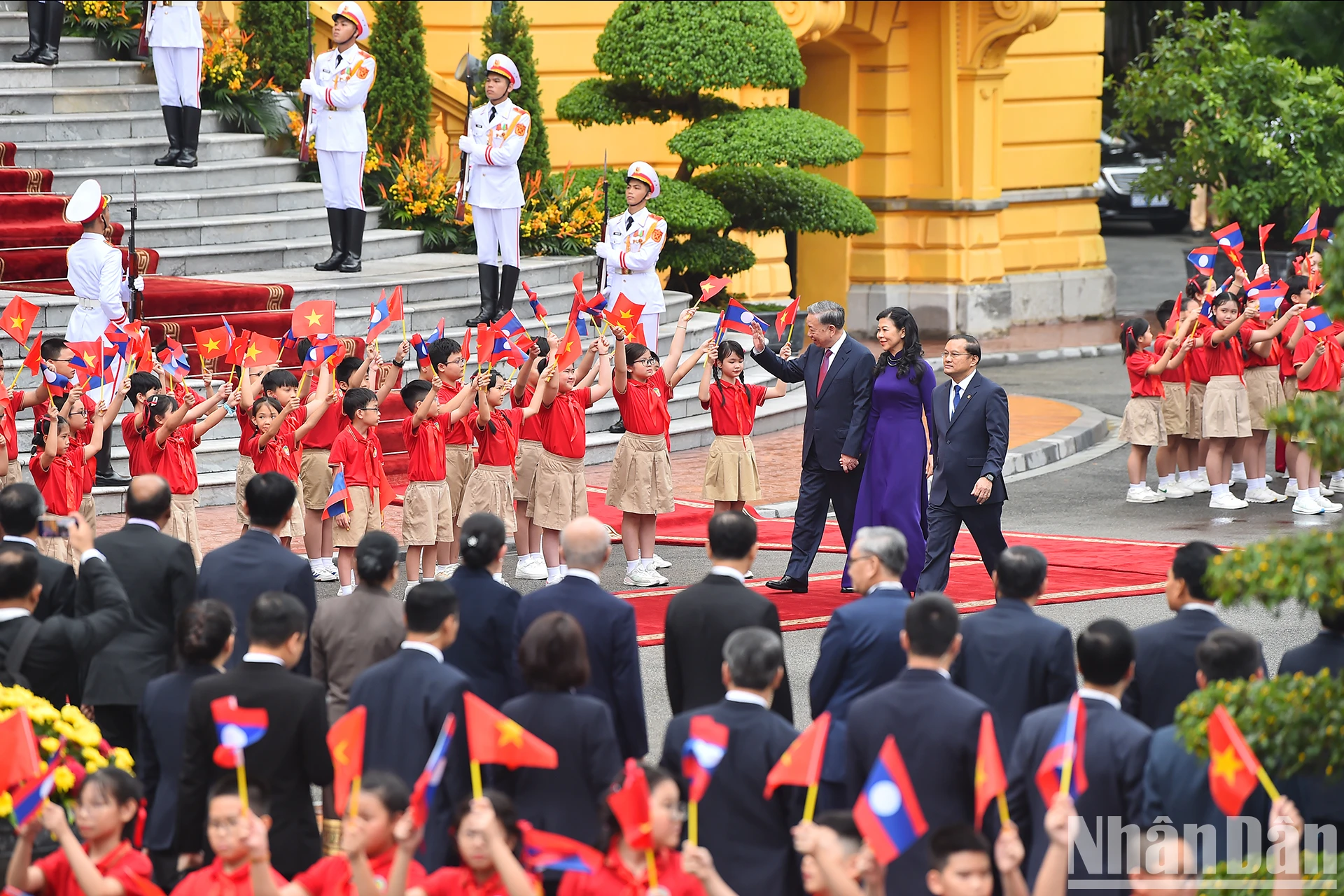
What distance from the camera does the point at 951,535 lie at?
10.1 m

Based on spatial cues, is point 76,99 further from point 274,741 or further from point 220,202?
point 274,741

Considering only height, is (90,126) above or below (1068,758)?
above

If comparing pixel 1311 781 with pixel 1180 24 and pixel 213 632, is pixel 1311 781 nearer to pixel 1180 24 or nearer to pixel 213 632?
pixel 213 632

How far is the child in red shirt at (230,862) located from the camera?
525cm

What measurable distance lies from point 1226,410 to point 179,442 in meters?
7.48

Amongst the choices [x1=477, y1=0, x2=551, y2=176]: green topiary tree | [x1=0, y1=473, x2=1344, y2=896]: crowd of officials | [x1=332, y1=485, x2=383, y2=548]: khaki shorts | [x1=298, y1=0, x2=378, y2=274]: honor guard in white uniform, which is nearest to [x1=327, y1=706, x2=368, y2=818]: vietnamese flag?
[x1=0, y1=473, x2=1344, y2=896]: crowd of officials

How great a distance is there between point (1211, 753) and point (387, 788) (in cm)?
228

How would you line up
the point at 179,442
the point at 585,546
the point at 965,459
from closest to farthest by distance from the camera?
the point at 585,546, the point at 965,459, the point at 179,442

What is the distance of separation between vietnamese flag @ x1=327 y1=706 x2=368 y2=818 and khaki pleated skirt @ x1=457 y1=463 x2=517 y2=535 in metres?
5.45

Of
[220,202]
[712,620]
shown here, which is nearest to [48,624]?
[712,620]

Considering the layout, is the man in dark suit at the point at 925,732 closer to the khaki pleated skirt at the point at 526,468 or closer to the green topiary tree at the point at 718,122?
the khaki pleated skirt at the point at 526,468

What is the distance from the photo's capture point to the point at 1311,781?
5.68 metres

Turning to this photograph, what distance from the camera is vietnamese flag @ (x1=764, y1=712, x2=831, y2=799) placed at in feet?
17.0

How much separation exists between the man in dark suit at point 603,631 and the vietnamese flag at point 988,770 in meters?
1.46
